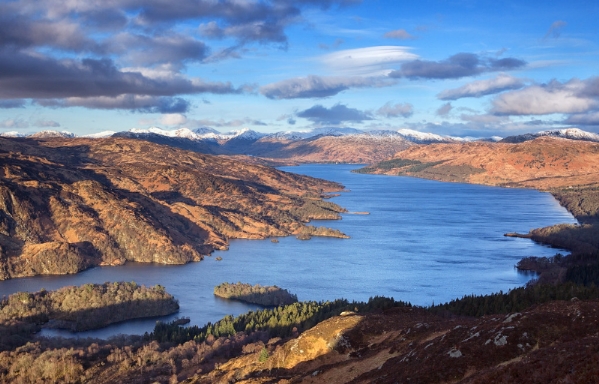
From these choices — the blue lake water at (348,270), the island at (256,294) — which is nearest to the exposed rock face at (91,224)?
the blue lake water at (348,270)

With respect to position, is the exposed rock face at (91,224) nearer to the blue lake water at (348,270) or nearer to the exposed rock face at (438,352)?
the blue lake water at (348,270)

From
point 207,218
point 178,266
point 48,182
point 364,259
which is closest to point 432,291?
point 364,259

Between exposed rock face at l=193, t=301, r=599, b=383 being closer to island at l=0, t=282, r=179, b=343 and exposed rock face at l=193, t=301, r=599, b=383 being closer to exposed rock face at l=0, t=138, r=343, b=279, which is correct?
island at l=0, t=282, r=179, b=343

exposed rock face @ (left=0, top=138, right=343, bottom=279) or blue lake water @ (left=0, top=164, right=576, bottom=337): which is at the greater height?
exposed rock face @ (left=0, top=138, right=343, bottom=279)

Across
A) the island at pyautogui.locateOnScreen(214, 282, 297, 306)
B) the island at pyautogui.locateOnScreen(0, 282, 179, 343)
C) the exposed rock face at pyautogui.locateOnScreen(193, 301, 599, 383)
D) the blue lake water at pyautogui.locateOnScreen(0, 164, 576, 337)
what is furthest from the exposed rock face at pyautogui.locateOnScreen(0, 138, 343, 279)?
the exposed rock face at pyautogui.locateOnScreen(193, 301, 599, 383)

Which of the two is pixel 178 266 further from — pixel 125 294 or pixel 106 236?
pixel 125 294

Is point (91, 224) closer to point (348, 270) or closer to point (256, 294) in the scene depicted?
point (256, 294)

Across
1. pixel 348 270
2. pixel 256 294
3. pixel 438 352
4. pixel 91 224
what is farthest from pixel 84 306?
pixel 438 352

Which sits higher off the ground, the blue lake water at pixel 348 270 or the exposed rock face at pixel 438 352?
the exposed rock face at pixel 438 352
